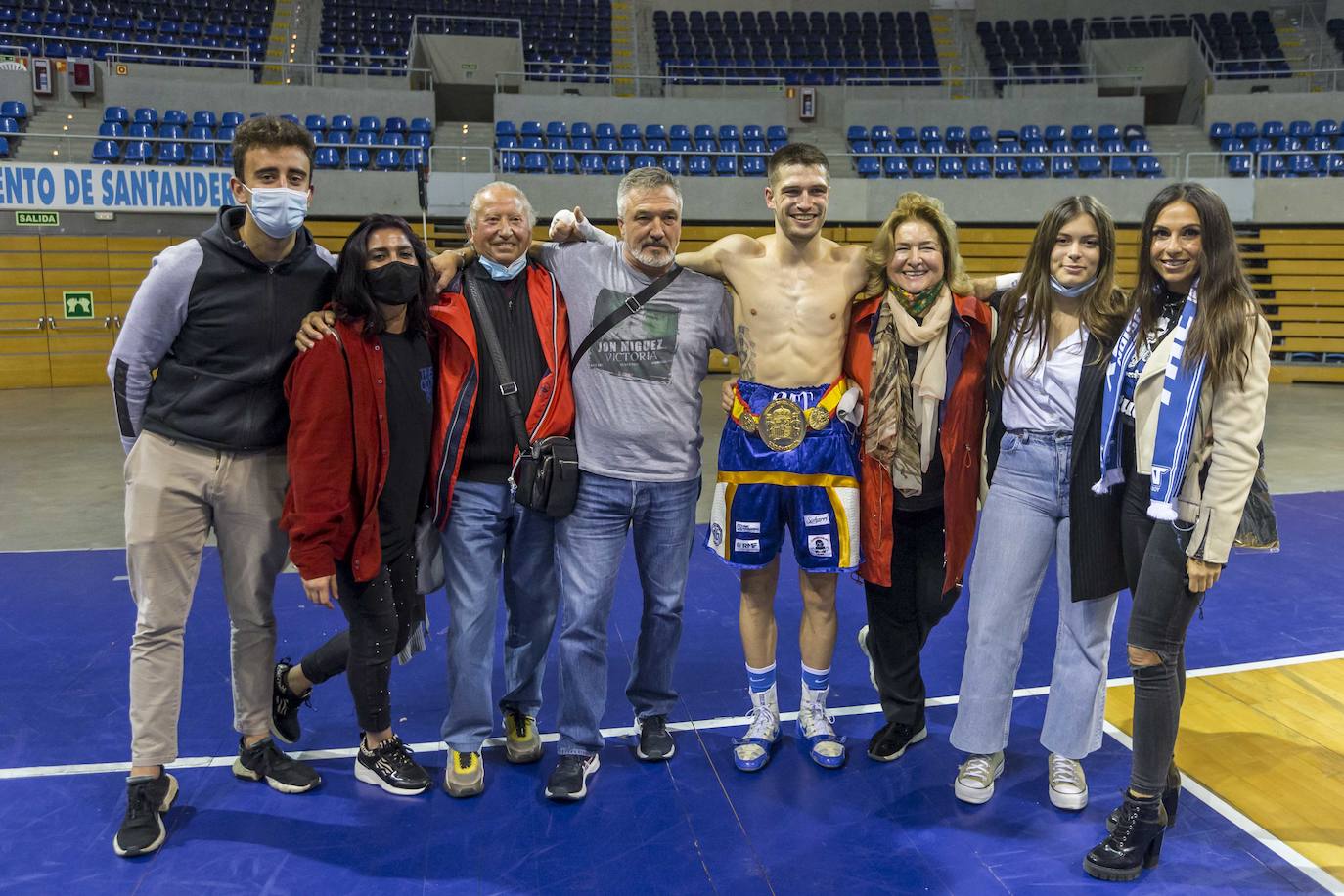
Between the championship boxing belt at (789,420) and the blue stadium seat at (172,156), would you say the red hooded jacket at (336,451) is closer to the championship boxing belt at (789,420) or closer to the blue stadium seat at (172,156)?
the championship boxing belt at (789,420)

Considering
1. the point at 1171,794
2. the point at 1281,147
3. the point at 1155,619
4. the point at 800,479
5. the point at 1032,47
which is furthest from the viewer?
the point at 1032,47

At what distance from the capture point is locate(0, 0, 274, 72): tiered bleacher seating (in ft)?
53.4

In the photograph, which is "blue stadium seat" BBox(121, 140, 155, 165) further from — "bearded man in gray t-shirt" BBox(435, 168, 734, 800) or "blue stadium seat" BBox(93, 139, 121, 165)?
"bearded man in gray t-shirt" BBox(435, 168, 734, 800)

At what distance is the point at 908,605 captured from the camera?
359cm

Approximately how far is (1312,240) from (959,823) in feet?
53.3

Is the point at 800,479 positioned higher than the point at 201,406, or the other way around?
the point at 201,406

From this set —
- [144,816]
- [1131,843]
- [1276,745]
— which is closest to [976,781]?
[1131,843]

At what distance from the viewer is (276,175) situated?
306 centimetres

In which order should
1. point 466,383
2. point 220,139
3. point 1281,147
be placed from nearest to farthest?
point 466,383 → point 220,139 → point 1281,147

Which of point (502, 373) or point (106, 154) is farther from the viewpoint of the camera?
point (106, 154)

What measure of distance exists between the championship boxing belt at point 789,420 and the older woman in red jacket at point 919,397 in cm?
13

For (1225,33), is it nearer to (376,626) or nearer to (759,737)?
(759,737)

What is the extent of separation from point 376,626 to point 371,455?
1.88 feet

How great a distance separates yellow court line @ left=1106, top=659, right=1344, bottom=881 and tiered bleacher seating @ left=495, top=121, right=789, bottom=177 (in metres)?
12.5
